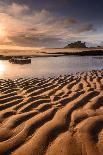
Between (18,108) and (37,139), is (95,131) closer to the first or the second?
(37,139)

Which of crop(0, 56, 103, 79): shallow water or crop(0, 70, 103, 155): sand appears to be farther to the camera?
crop(0, 56, 103, 79): shallow water

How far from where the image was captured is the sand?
3.06m

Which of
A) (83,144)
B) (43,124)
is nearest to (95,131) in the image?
(83,144)

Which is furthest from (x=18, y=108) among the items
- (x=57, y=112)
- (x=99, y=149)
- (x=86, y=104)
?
(x=99, y=149)

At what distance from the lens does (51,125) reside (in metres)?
3.80

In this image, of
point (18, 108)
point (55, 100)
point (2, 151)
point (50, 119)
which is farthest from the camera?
point (55, 100)

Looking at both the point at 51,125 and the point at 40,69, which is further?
the point at 40,69

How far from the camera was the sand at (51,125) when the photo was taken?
3059mm

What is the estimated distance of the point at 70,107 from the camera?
484cm

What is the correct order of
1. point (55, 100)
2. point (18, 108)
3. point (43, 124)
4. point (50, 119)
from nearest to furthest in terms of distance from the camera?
point (43, 124) < point (50, 119) < point (18, 108) < point (55, 100)

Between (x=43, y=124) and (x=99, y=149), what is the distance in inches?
45.3

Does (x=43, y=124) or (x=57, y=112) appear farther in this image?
(x=57, y=112)

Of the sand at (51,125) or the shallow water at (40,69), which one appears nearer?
the sand at (51,125)

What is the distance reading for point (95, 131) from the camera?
3.55 m
